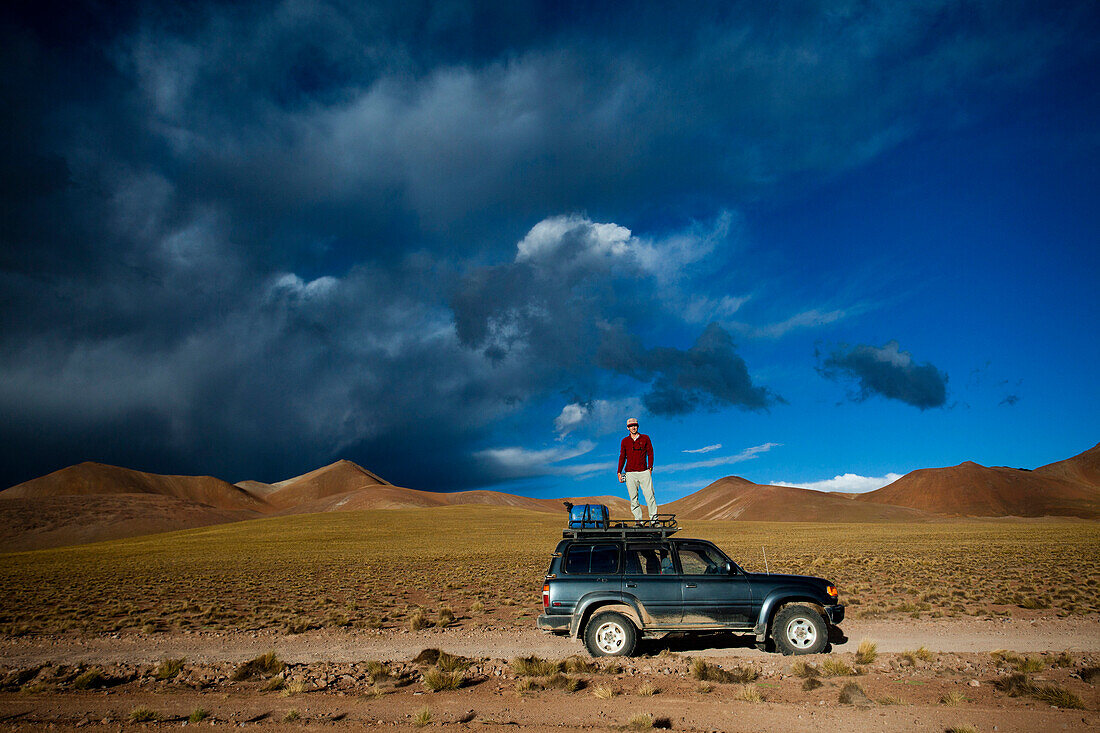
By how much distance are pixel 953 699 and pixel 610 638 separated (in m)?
5.11

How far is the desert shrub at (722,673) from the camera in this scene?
899 cm

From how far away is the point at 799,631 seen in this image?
10.5m

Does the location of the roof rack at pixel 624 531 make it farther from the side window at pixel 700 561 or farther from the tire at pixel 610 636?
the tire at pixel 610 636

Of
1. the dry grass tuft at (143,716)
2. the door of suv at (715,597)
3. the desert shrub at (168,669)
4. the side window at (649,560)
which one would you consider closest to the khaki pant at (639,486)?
the side window at (649,560)

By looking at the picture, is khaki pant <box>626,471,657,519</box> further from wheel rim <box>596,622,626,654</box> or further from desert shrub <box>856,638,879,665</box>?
desert shrub <box>856,638,879,665</box>

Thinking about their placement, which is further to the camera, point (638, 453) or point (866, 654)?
point (638, 453)

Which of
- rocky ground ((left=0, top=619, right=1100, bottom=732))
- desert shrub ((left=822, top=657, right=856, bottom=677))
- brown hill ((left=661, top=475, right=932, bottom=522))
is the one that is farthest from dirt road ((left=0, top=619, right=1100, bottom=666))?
brown hill ((left=661, top=475, right=932, bottom=522))

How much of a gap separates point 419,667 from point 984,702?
8.76m

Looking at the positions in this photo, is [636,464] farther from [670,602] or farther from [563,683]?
[563,683]

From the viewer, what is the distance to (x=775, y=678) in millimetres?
9047

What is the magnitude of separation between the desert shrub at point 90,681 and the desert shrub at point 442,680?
5406 mm

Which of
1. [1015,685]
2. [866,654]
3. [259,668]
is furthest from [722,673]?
[259,668]

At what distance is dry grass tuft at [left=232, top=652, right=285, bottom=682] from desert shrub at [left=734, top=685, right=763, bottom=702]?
7769mm

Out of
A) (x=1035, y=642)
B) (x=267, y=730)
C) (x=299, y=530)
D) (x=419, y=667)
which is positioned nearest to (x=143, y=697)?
(x=267, y=730)
